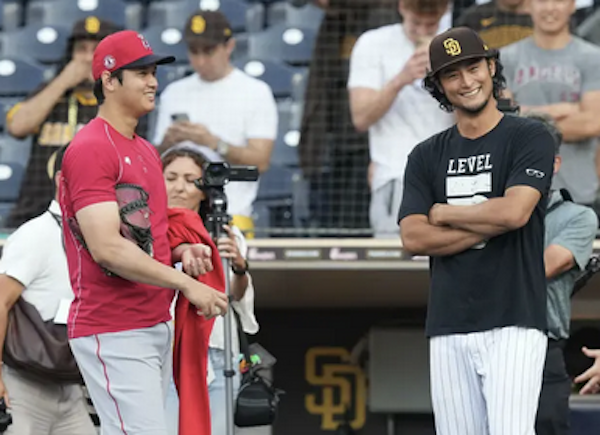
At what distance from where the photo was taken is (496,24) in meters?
7.05

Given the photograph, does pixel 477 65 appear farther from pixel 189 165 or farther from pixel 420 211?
pixel 189 165

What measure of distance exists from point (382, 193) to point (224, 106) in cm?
108

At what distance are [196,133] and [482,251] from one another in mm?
3311

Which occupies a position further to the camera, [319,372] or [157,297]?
[319,372]

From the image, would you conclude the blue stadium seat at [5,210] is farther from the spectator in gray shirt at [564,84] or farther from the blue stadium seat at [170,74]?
the spectator in gray shirt at [564,84]

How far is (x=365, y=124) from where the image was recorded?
6.73 metres

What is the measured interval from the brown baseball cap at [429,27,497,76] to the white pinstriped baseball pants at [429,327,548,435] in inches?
33.0

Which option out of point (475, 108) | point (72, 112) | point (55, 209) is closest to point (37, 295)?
point (55, 209)

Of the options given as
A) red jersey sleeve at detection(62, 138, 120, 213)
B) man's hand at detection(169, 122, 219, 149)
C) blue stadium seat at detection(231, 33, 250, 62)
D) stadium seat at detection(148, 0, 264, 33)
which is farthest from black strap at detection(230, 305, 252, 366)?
stadium seat at detection(148, 0, 264, 33)

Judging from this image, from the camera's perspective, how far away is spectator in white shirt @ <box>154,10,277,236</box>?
22.1 feet

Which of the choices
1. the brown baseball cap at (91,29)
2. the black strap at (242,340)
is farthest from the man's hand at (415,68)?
the black strap at (242,340)

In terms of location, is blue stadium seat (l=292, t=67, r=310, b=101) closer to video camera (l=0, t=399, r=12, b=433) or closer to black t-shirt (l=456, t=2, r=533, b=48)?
black t-shirt (l=456, t=2, r=533, b=48)

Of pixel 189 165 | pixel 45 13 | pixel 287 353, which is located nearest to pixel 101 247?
pixel 189 165

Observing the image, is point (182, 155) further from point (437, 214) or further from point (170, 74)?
point (170, 74)
